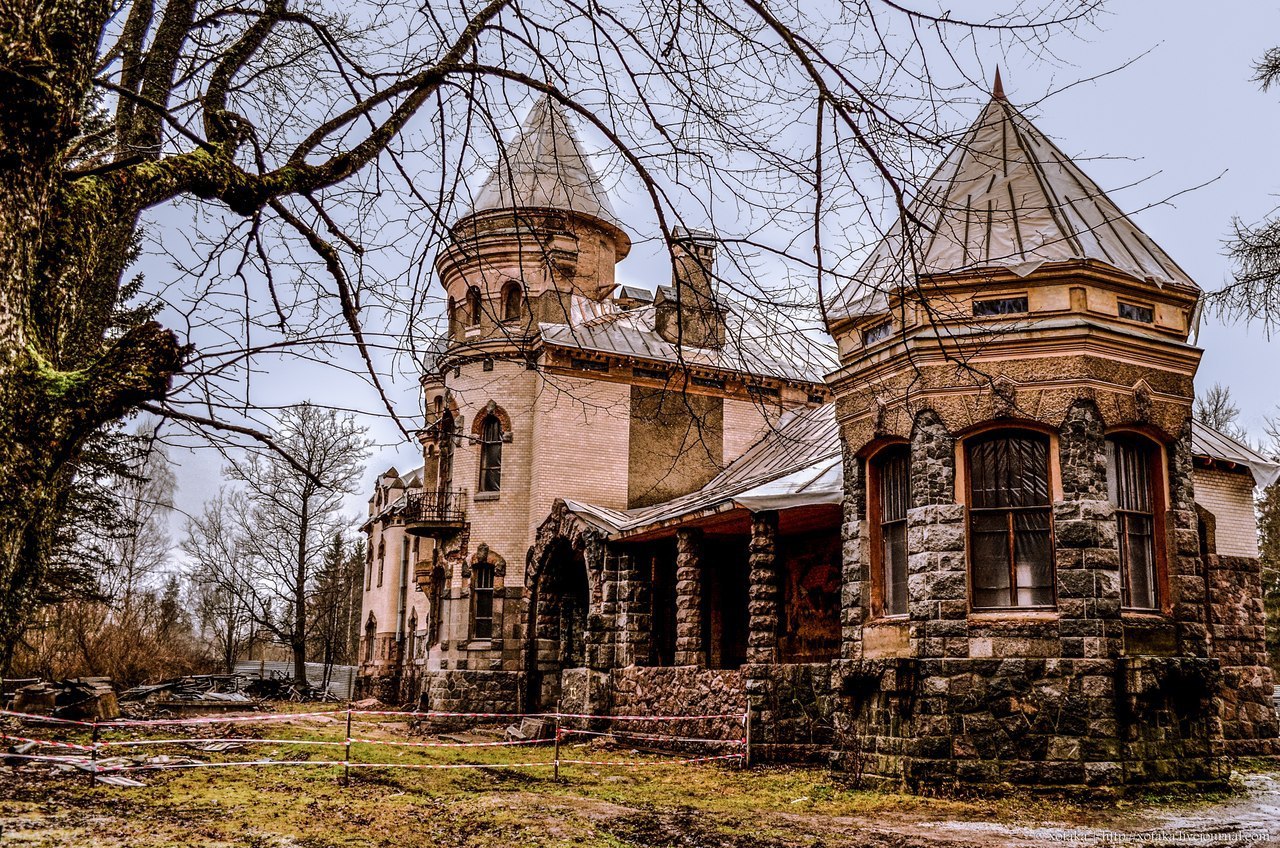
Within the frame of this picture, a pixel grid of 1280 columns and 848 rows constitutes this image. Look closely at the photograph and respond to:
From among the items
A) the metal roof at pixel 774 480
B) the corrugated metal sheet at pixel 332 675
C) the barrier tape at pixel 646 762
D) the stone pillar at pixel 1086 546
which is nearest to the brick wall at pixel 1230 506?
the metal roof at pixel 774 480

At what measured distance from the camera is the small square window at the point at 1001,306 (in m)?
12.8

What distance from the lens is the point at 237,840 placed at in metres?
8.99

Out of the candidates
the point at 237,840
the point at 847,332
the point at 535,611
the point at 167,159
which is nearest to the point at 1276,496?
A: the point at 535,611

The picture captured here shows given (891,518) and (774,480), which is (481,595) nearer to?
(774,480)

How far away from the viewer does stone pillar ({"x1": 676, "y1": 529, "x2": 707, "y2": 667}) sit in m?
19.1

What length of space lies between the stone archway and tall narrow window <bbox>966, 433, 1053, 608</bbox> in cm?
1314

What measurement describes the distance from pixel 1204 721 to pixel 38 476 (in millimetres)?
12514

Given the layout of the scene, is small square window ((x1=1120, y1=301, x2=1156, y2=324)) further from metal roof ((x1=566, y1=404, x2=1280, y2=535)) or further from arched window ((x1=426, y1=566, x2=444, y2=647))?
arched window ((x1=426, y1=566, x2=444, y2=647))

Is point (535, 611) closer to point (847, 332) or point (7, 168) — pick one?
point (847, 332)

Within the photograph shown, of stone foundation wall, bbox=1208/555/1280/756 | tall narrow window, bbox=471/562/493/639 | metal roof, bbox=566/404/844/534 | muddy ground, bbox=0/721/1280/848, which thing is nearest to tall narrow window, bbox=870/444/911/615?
metal roof, bbox=566/404/844/534

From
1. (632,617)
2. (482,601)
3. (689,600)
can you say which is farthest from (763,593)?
(482,601)

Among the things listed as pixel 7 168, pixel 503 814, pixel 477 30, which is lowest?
pixel 503 814

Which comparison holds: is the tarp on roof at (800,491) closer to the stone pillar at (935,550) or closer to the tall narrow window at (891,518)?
the tall narrow window at (891,518)

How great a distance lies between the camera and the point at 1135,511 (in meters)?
12.8
